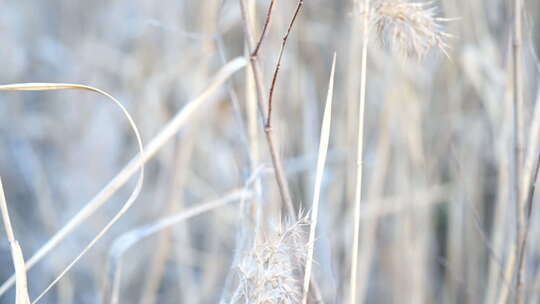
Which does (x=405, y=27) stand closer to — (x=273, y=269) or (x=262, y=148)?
(x=273, y=269)

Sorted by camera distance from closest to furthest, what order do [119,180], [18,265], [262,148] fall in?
1. [18,265]
2. [119,180]
3. [262,148]

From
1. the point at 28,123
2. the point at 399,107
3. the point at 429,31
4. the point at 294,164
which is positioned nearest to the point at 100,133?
the point at 28,123

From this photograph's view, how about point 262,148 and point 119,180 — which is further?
point 262,148


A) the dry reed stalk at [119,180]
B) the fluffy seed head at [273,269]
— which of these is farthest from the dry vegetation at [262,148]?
the fluffy seed head at [273,269]

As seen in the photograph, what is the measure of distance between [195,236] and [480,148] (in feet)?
2.39

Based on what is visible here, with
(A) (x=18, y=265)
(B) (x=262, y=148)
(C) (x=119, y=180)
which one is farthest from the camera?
(B) (x=262, y=148)

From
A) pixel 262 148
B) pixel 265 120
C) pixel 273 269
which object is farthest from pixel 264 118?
pixel 262 148

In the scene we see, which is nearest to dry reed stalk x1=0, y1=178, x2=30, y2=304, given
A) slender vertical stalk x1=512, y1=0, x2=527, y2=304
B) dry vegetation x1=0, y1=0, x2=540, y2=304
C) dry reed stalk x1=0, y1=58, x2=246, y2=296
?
dry reed stalk x1=0, y1=58, x2=246, y2=296

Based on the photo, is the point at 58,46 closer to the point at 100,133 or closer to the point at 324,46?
the point at 100,133

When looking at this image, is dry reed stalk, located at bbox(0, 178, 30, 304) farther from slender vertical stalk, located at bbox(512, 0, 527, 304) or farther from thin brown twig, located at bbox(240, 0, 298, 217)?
slender vertical stalk, located at bbox(512, 0, 527, 304)

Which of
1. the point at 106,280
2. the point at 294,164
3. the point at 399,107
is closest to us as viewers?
the point at 106,280

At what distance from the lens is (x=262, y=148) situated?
101cm

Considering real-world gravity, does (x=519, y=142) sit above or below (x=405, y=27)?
below

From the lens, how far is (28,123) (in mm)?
1579
